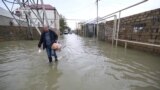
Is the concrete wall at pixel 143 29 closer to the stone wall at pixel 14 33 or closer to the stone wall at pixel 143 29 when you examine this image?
the stone wall at pixel 143 29

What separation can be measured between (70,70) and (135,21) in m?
6.71

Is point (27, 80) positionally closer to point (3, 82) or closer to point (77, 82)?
point (3, 82)

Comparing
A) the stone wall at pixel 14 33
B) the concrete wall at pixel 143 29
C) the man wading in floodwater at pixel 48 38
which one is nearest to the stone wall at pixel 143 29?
the concrete wall at pixel 143 29

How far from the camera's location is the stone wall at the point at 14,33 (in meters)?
16.5

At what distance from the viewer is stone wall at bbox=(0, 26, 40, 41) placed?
16.5m

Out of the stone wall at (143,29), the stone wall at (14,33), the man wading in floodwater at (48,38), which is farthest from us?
the stone wall at (14,33)

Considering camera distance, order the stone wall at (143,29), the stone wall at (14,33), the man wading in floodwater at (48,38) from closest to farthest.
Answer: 1. the man wading in floodwater at (48,38)
2. the stone wall at (143,29)
3. the stone wall at (14,33)

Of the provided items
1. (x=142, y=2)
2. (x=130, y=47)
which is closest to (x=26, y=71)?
(x=142, y=2)

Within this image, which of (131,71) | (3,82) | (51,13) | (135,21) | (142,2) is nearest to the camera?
(3,82)

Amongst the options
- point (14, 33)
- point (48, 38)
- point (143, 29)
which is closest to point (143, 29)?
point (143, 29)

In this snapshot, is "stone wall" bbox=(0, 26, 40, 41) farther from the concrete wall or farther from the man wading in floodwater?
the concrete wall

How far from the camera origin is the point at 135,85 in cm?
391

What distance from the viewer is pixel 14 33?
18.0 m

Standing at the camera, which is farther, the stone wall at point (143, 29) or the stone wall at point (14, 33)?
the stone wall at point (14, 33)
